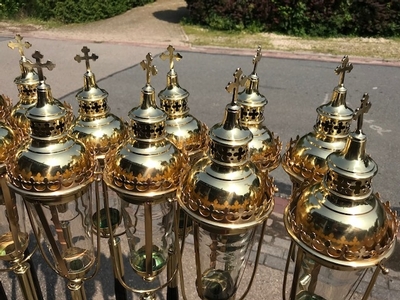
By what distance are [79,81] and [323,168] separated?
7.28 meters

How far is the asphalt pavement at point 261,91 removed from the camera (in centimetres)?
312

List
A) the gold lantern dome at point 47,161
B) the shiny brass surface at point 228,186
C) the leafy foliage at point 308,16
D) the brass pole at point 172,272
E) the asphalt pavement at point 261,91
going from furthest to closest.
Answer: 1. the leafy foliage at point 308,16
2. the asphalt pavement at point 261,91
3. the brass pole at point 172,272
4. the gold lantern dome at point 47,161
5. the shiny brass surface at point 228,186

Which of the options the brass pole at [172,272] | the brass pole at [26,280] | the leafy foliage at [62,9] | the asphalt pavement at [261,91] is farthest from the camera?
the leafy foliage at [62,9]

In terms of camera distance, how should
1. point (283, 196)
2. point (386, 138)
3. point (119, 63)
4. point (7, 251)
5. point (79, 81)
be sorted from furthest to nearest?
point (119, 63)
point (79, 81)
point (386, 138)
point (283, 196)
point (7, 251)

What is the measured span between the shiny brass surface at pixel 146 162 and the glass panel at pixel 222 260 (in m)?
0.21

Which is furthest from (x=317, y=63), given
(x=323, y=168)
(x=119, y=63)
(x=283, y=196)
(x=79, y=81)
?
(x=323, y=168)

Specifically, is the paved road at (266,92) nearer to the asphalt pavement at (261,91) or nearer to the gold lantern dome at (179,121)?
the asphalt pavement at (261,91)

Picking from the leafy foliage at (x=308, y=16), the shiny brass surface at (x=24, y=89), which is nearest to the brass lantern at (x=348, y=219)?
the shiny brass surface at (x=24, y=89)

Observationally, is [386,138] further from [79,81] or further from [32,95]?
[79,81]

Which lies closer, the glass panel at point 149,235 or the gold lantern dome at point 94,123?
the glass panel at point 149,235

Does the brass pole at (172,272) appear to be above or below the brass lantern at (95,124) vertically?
below

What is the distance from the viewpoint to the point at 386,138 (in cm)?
573

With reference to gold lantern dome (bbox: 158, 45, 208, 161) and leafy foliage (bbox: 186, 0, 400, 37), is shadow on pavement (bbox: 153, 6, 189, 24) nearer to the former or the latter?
leafy foliage (bbox: 186, 0, 400, 37)

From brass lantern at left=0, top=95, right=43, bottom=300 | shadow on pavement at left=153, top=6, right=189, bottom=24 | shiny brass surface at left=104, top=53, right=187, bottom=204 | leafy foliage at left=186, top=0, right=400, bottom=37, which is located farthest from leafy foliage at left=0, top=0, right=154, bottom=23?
shiny brass surface at left=104, top=53, right=187, bottom=204
